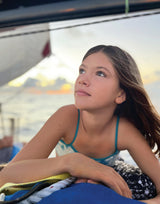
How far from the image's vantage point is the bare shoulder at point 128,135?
663 mm

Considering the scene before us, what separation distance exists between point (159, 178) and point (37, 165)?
26cm

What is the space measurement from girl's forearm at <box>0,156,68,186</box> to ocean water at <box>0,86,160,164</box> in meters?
0.28

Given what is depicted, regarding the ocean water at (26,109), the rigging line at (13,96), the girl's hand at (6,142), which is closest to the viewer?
the ocean water at (26,109)

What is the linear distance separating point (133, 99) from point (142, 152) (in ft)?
0.39

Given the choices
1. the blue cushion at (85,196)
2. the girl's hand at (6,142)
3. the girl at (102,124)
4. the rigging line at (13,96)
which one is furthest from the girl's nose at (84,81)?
the girl's hand at (6,142)

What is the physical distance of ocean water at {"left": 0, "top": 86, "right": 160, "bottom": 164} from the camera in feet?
2.83

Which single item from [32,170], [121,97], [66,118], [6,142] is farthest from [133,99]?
[6,142]

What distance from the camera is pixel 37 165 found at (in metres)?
0.54

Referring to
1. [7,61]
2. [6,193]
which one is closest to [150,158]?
[6,193]

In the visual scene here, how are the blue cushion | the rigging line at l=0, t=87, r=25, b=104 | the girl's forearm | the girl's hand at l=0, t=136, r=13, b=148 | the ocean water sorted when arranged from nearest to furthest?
1. the blue cushion
2. the girl's forearm
3. the ocean water
4. the rigging line at l=0, t=87, r=25, b=104
5. the girl's hand at l=0, t=136, r=13, b=148

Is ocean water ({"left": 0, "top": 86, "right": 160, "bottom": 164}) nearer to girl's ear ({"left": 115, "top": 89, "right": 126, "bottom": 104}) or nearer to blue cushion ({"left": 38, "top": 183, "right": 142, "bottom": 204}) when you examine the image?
girl's ear ({"left": 115, "top": 89, "right": 126, "bottom": 104})

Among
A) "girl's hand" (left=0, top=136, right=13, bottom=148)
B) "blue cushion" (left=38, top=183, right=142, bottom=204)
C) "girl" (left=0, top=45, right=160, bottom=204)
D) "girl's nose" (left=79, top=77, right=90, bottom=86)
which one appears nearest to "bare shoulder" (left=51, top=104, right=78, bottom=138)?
"girl" (left=0, top=45, right=160, bottom=204)

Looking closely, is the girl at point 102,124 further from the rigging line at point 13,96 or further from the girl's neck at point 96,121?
the rigging line at point 13,96

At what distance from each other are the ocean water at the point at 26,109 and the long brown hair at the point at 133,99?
13cm
